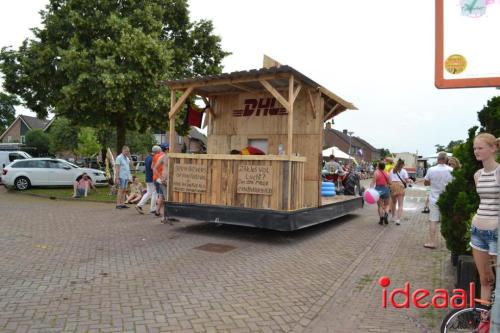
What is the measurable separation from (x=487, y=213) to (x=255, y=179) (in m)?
5.16

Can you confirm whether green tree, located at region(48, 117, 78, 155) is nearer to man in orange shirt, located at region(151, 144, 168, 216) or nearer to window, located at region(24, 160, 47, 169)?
window, located at region(24, 160, 47, 169)

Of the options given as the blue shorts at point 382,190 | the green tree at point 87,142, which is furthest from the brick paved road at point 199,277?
the green tree at point 87,142

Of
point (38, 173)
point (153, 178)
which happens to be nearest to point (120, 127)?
point (38, 173)

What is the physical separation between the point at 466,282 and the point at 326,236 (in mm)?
4912

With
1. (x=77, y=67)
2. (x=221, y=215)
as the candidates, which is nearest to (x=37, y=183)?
(x=77, y=67)

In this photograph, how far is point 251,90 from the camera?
10.4 m

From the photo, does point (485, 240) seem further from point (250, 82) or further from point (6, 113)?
point (6, 113)

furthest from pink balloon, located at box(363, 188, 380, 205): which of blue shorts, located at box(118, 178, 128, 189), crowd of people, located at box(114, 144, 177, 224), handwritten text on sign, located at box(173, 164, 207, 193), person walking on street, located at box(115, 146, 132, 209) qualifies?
blue shorts, located at box(118, 178, 128, 189)

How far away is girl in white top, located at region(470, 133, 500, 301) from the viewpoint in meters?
3.31

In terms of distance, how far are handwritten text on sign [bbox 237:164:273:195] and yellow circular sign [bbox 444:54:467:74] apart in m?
5.55

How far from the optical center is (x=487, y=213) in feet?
11.2

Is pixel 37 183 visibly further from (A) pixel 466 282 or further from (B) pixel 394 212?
(A) pixel 466 282

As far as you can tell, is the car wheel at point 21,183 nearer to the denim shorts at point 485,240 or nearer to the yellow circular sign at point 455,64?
the denim shorts at point 485,240

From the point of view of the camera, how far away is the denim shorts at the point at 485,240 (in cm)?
337
